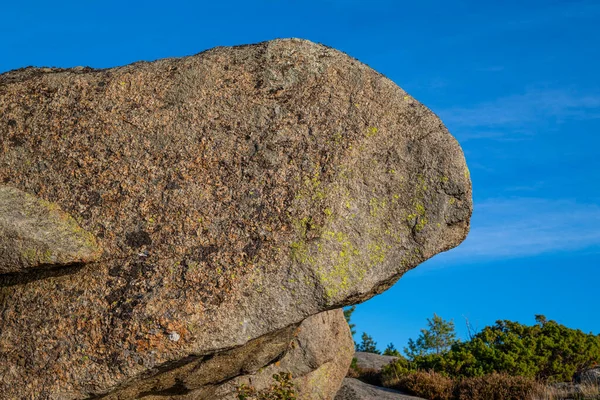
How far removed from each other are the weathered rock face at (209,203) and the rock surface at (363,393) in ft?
26.0

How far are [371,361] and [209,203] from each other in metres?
16.4

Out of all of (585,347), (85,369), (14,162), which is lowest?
(85,369)

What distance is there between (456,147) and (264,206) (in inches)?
95.7

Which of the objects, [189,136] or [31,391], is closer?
[31,391]

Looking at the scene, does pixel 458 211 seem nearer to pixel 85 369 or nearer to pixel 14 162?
pixel 85 369

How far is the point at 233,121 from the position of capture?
7645mm

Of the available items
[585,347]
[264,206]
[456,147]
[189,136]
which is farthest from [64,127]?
[585,347]

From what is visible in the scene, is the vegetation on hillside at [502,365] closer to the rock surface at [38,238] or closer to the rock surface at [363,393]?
the rock surface at [363,393]

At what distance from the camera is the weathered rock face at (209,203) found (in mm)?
6777

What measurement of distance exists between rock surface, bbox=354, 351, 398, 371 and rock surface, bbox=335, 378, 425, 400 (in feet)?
17.3

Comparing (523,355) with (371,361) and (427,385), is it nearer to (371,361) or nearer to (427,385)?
(427,385)

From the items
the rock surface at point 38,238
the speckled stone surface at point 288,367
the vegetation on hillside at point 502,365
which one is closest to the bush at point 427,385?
the vegetation on hillside at point 502,365

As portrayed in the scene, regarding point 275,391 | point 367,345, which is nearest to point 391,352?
point 367,345

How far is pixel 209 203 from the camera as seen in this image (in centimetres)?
718
